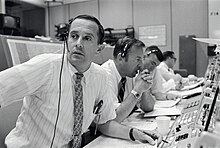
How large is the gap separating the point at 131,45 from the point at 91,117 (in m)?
0.73

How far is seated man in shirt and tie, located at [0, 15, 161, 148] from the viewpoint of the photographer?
3.19 feet

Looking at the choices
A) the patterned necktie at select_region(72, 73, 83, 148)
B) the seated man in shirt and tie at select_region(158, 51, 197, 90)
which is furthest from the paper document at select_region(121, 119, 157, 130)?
the seated man in shirt and tie at select_region(158, 51, 197, 90)

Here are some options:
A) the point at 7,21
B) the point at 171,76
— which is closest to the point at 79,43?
the point at 7,21

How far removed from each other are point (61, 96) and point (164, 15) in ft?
18.7

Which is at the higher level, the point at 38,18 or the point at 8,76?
the point at 38,18

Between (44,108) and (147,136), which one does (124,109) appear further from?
(44,108)

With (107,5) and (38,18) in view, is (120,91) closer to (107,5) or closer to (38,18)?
(107,5)

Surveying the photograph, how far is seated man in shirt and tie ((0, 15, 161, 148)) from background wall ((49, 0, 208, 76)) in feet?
17.2

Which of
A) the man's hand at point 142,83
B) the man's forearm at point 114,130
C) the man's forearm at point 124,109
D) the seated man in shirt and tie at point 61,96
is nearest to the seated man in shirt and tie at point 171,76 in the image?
the man's hand at point 142,83

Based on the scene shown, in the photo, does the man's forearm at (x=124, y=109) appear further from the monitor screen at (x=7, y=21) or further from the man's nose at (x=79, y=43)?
the monitor screen at (x=7, y=21)

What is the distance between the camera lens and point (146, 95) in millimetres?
1682

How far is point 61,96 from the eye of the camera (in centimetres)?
100

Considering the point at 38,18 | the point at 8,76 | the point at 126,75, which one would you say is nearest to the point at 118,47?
the point at 126,75

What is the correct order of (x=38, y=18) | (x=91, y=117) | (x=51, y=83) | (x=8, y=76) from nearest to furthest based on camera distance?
(x=8, y=76) < (x=51, y=83) < (x=91, y=117) < (x=38, y=18)
